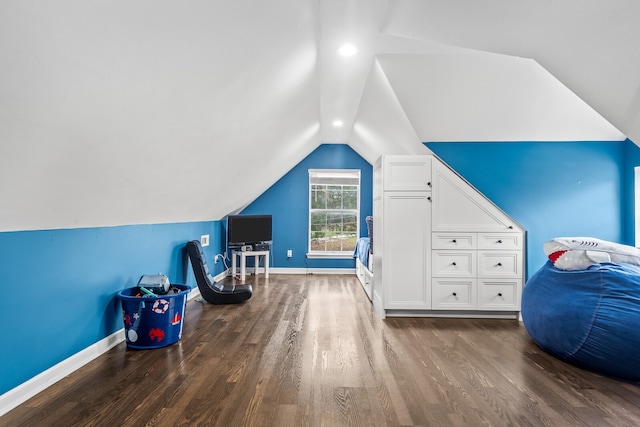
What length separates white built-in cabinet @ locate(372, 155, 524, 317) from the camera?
3721mm

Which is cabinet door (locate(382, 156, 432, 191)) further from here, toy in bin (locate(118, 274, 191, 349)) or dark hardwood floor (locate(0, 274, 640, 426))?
toy in bin (locate(118, 274, 191, 349))

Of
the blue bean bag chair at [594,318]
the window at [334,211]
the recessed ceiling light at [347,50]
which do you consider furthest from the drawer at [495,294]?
the window at [334,211]

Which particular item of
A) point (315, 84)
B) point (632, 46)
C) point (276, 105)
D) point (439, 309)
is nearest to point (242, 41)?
point (276, 105)

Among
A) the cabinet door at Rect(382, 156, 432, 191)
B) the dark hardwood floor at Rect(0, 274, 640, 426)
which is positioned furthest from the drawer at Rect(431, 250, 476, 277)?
the cabinet door at Rect(382, 156, 432, 191)

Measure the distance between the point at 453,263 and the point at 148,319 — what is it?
9.62 ft

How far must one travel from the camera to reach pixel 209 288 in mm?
4277

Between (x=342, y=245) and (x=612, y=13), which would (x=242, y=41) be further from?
(x=342, y=245)

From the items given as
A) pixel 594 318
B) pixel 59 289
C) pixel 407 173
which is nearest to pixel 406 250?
pixel 407 173

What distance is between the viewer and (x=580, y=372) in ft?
8.04

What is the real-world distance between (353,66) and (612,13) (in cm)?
218

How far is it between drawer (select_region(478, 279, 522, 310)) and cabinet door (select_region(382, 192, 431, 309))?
556 mm

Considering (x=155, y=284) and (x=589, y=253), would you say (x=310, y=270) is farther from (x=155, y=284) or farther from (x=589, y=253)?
(x=589, y=253)

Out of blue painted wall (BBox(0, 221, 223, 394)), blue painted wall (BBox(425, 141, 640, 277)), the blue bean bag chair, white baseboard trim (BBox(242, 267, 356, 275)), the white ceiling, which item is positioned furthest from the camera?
white baseboard trim (BBox(242, 267, 356, 275))

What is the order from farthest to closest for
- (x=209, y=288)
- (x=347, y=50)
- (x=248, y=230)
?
(x=248, y=230) < (x=209, y=288) < (x=347, y=50)
